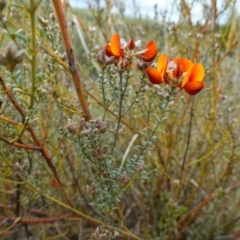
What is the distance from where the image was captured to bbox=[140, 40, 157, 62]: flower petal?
754 mm

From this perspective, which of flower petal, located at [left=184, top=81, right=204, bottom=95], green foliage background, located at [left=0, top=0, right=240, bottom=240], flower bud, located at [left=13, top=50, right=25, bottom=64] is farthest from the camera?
green foliage background, located at [left=0, top=0, right=240, bottom=240]

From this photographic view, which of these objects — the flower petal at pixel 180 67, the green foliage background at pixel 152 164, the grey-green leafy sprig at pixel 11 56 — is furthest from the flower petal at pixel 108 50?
the green foliage background at pixel 152 164

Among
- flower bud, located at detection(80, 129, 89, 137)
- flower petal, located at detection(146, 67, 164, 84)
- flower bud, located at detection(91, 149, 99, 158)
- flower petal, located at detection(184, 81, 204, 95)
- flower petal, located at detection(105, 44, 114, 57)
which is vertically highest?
flower petal, located at detection(105, 44, 114, 57)

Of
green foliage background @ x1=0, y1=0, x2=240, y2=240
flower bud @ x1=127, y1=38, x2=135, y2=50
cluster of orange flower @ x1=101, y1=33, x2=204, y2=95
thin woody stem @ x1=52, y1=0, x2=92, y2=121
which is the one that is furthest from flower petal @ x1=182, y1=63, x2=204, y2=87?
green foliage background @ x1=0, y1=0, x2=240, y2=240

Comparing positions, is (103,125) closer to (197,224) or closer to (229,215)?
(197,224)

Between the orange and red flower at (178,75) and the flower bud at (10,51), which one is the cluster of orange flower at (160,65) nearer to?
the orange and red flower at (178,75)

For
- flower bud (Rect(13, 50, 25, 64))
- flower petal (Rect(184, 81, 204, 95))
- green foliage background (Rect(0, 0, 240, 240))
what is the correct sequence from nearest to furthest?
flower bud (Rect(13, 50, 25, 64))
flower petal (Rect(184, 81, 204, 95))
green foliage background (Rect(0, 0, 240, 240))

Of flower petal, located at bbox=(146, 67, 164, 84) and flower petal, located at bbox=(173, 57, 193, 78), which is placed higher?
flower petal, located at bbox=(173, 57, 193, 78)

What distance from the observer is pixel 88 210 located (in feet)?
5.59

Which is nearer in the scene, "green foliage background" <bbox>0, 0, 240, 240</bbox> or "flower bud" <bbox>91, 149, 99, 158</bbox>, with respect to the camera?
"flower bud" <bbox>91, 149, 99, 158</bbox>

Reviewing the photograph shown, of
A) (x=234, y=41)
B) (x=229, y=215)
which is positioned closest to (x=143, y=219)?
(x=229, y=215)

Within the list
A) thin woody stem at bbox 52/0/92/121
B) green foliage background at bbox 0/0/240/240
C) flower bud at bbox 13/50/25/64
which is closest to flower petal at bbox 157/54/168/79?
thin woody stem at bbox 52/0/92/121

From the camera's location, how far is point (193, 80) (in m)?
0.75

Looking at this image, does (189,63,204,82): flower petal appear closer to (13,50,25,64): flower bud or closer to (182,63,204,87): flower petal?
(182,63,204,87): flower petal
